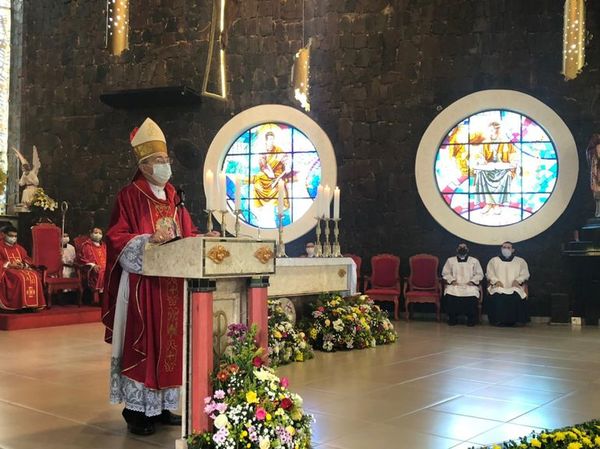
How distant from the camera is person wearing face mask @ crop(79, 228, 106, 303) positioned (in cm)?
1061

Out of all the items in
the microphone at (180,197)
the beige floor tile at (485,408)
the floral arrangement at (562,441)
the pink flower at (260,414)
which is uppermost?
the microphone at (180,197)

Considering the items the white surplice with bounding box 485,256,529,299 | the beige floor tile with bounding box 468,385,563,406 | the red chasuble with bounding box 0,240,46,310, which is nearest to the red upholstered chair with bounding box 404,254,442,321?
the white surplice with bounding box 485,256,529,299

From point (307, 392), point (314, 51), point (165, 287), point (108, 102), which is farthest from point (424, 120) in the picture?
point (165, 287)

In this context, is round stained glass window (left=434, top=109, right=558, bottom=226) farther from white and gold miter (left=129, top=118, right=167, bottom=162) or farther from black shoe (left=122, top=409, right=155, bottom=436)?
black shoe (left=122, top=409, right=155, bottom=436)

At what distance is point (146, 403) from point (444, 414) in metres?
1.85

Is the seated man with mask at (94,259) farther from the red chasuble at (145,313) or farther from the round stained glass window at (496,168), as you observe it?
the red chasuble at (145,313)

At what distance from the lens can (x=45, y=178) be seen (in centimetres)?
1361

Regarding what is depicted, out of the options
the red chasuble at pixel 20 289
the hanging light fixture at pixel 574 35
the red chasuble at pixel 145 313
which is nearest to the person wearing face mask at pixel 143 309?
the red chasuble at pixel 145 313

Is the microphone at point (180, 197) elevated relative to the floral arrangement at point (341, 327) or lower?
elevated

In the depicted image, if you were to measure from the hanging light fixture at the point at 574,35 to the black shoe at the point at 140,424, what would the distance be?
206 inches

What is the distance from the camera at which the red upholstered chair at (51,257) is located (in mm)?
10188

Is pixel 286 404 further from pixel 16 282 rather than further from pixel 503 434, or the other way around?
pixel 16 282

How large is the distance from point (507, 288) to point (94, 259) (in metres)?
6.41

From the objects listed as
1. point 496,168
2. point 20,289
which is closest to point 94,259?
point 20,289
